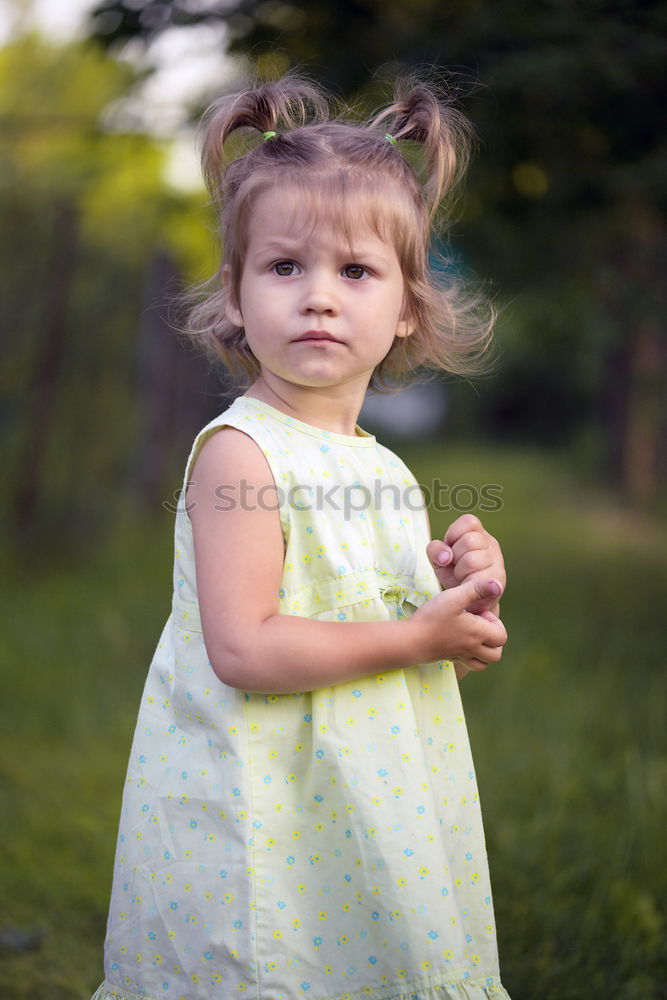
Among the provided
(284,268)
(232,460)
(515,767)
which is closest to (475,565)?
(232,460)

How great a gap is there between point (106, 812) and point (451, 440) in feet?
71.9

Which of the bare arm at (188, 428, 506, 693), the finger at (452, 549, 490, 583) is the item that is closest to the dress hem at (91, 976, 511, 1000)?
the bare arm at (188, 428, 506, 693)

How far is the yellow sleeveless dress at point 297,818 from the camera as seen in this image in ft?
4.77

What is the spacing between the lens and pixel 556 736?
3.88 metres

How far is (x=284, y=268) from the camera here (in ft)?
4.99

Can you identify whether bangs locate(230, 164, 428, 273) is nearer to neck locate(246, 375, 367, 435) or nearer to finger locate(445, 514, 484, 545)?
neck locate(246, 375, 367, 435)

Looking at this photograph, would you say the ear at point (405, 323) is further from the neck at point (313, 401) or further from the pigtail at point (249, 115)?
the pigtail at point (249, 115)

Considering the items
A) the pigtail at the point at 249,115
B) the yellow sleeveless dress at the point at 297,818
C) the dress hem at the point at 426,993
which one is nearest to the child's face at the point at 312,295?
the yellow sleeveless dress at the point at 297,818

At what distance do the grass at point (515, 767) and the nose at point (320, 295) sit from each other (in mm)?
1794

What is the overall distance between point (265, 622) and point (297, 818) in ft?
1.01

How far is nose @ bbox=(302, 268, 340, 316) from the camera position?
1.47 metres

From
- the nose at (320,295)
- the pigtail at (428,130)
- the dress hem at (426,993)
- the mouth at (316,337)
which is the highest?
the pigtail at (428,130)

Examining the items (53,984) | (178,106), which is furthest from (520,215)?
(53,984)

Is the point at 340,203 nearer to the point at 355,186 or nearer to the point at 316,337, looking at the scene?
the point at 355,186
